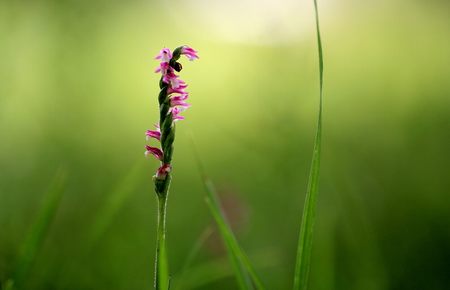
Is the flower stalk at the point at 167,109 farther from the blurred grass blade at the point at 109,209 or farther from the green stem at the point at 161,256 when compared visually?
the blurred grass blade at the point at 109,209

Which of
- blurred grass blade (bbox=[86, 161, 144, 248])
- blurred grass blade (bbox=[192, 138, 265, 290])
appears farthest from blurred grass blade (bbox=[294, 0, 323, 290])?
blurred grass blade (bbox=[86, 161, 144, 248])

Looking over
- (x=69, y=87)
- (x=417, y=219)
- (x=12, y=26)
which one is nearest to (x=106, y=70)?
(x=69, y=87)

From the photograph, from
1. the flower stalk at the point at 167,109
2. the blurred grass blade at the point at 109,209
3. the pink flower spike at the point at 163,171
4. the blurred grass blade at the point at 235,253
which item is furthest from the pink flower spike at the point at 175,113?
the blurred grass blade at the point at 109,209

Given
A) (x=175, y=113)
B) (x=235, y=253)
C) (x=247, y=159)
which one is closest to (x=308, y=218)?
(x=235, y=253)

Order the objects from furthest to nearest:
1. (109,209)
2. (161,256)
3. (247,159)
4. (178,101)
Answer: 1. (247,159)
2. (109,209)
3. (178,101)
4. (161,256)

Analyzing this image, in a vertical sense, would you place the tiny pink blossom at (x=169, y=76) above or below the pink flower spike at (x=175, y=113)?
above

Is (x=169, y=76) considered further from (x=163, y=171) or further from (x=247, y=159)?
(x=247, y=159)

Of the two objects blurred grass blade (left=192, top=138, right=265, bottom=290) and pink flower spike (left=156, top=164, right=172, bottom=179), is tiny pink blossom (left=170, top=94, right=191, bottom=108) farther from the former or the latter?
blurred grass blade (left=192, top=138, right=265, bottom=290)

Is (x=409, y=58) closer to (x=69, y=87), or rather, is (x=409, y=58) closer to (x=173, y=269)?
(x=69, y=87)
